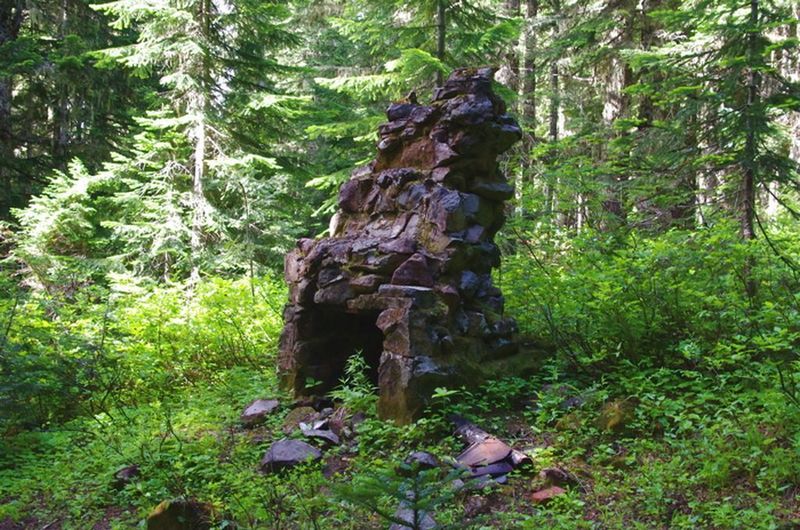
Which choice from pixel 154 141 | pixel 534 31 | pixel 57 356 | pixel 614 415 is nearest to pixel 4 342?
pixel 57 356

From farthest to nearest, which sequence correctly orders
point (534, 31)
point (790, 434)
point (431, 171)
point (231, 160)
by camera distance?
point (534, 31) → point (231, 160) → point (431, 171) → point (790, 434)

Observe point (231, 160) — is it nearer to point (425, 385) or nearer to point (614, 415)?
point (425, 385)

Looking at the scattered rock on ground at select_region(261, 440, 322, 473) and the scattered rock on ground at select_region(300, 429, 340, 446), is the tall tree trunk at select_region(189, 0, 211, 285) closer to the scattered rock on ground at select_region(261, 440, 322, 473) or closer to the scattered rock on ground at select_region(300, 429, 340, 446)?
the scattered rock on ground at select_region(300, 429, 340, 446)

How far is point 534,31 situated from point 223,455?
15237 mm

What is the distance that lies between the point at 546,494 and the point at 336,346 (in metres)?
4.02

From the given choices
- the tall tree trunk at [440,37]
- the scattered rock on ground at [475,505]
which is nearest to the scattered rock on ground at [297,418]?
the scattered rock on ground at [475,505]

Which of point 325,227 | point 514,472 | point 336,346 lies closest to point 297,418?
point 336,346

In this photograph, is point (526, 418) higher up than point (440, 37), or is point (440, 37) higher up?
point (440, 37)

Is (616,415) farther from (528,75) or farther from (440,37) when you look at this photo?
(528,75)

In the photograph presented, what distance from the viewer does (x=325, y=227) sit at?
61.0ft

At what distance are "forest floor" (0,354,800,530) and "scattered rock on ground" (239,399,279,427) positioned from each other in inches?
4.7

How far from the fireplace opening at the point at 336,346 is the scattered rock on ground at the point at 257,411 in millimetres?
485

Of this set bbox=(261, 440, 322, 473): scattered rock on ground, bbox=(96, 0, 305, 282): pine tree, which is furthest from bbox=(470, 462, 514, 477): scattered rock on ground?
bbox=(96, 0, 305, 282): pine tree

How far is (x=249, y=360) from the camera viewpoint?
921 centimetres
